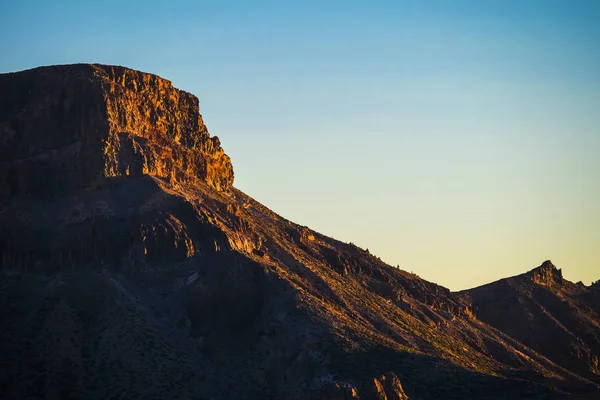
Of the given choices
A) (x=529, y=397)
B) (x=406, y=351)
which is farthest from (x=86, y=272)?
(x=529, y=397)

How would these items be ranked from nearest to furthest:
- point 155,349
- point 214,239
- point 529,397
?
point 529,397, point 155,349, point 214,239

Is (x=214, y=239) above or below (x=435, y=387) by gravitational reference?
above

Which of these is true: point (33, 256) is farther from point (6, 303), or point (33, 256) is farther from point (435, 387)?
point (435, 387)

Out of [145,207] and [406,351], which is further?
[145,207]

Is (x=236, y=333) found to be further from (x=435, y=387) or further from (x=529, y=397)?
(x=529, y=397)

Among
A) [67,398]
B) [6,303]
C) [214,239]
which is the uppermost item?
[214,239]

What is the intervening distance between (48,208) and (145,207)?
520 inches

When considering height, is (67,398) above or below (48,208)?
below

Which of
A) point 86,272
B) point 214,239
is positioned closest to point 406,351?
point 214,239

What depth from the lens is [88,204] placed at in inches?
7840

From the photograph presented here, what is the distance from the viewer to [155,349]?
181500 millimetres

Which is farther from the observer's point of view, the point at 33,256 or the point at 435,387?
the point at 33,256

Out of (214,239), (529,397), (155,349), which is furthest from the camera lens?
(214,239)

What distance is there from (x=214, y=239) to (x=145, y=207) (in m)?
Answer: 10.4
